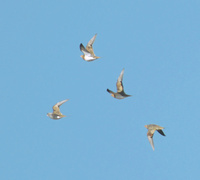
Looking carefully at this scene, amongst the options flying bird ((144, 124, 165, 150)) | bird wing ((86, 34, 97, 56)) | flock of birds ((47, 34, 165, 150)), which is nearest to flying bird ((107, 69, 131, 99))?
flock of birds ((47, 34, 165, 150))

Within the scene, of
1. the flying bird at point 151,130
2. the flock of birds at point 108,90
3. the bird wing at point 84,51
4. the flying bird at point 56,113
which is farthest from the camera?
the flying bird at point 56,113

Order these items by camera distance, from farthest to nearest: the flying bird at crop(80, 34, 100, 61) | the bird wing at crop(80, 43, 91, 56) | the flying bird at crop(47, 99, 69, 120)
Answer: the flying bird at crop(47, 99, 69, 120) → the flying bird at crop(80, 34, 100, 61) → the bird wing at crop(80, 43, 91, 56)

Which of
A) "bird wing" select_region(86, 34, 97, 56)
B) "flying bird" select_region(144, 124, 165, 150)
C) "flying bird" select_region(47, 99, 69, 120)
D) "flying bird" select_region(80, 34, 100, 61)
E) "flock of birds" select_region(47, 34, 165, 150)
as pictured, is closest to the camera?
"flock of birds" select_region(47, 34, 165, 150)

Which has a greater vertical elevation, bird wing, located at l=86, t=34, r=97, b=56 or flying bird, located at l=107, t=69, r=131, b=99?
bird wing, located at l=86, t=34, r=97, b=56

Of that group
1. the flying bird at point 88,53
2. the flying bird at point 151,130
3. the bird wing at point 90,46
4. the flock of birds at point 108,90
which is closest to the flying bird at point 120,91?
the flock of birds at point 108,90

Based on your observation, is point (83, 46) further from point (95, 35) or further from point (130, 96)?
point (130, 96)

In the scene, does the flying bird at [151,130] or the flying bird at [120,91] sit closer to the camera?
the flying bird at [120,91]

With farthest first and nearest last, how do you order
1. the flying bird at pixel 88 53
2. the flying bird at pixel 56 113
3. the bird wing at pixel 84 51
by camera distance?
the flying bird at pixel 56 113 < the flying bird at pixel 88 53 < the bird wing at pixel 84 51

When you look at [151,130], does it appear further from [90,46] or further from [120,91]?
[90,46]

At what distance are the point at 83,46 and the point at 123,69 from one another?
23.6 ft

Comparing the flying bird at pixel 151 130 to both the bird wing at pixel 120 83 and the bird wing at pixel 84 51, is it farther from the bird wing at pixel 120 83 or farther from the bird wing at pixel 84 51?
the bird wing at pixel 84 51

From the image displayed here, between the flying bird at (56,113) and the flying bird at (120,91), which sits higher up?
the flying bird at (56,113)

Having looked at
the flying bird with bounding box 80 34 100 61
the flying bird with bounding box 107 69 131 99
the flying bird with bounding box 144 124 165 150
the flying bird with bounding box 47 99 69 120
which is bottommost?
the flying bird with bounding box 144 124 165 150

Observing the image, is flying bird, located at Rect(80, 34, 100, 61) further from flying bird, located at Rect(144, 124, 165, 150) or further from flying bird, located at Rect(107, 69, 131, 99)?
flying bird, located at Rect(144, 124, 165, 150)
